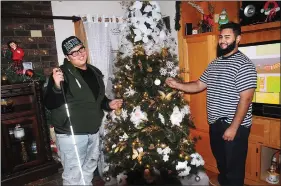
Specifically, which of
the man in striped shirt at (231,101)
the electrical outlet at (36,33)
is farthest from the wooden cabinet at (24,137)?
the man in striped shirt at (231,101)

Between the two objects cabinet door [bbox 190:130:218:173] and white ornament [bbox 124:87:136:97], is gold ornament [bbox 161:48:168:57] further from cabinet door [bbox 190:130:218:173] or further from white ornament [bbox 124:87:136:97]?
cabinet door [bbox 190:130:218:173]

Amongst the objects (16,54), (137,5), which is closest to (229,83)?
(137,5)

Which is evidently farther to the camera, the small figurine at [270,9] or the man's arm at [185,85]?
the man's arm at [185,85]

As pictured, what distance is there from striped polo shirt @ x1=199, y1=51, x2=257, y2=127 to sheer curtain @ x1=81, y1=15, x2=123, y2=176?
1557 millimetres

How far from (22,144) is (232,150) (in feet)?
8.21

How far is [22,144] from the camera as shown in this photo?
9.92 ft

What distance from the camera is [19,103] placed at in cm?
300

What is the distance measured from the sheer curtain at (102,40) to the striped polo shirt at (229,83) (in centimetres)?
156

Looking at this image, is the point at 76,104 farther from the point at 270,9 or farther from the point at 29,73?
the point at 270,9

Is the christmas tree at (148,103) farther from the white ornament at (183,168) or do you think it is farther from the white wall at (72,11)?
the white wall at (72,11)

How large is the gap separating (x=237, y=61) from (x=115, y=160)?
5.17 feet

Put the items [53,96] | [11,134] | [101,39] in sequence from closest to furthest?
[53,96] → [11,134] → [101,39]

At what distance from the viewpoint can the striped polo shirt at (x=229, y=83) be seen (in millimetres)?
1963

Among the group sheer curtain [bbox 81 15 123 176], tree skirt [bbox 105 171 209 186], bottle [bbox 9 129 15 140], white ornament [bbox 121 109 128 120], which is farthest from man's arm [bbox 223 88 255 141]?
bottle [bbox 9 129 15 140]
